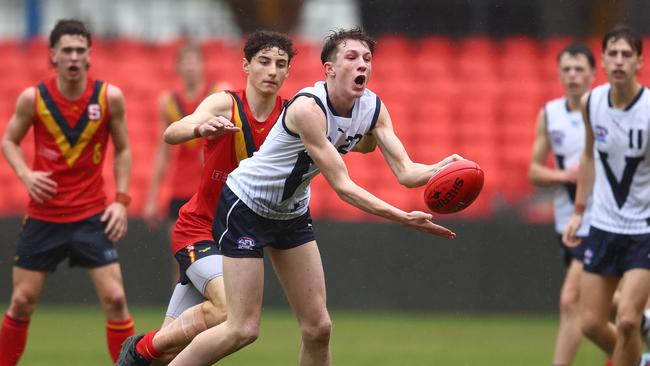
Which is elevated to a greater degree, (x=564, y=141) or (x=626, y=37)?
(x=626, y=37)

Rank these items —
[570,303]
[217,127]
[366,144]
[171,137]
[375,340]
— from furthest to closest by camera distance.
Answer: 1. [375,340]
2. [570,303]
3. [366,144]
4. [171,137]
5. [217,127]

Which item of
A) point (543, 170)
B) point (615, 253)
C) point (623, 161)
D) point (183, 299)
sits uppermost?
point (623, 161)

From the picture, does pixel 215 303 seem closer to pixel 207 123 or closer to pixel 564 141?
pixel 207 123

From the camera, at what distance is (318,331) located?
627 cm

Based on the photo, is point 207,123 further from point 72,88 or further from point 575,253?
point 575,253

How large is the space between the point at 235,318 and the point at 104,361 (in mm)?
3300

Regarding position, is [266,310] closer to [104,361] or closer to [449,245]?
[449,245]

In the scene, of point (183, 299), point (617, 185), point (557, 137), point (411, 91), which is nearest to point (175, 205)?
point (557, 137)

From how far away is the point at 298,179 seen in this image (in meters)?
6.15

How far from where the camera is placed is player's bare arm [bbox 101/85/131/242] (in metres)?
7.85

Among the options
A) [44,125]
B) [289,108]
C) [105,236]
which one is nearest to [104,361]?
[105,236]

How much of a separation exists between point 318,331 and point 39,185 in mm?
2456

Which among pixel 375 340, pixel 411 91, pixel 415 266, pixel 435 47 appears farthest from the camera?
pixel 435 47

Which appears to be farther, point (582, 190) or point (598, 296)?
point (582, 190)
